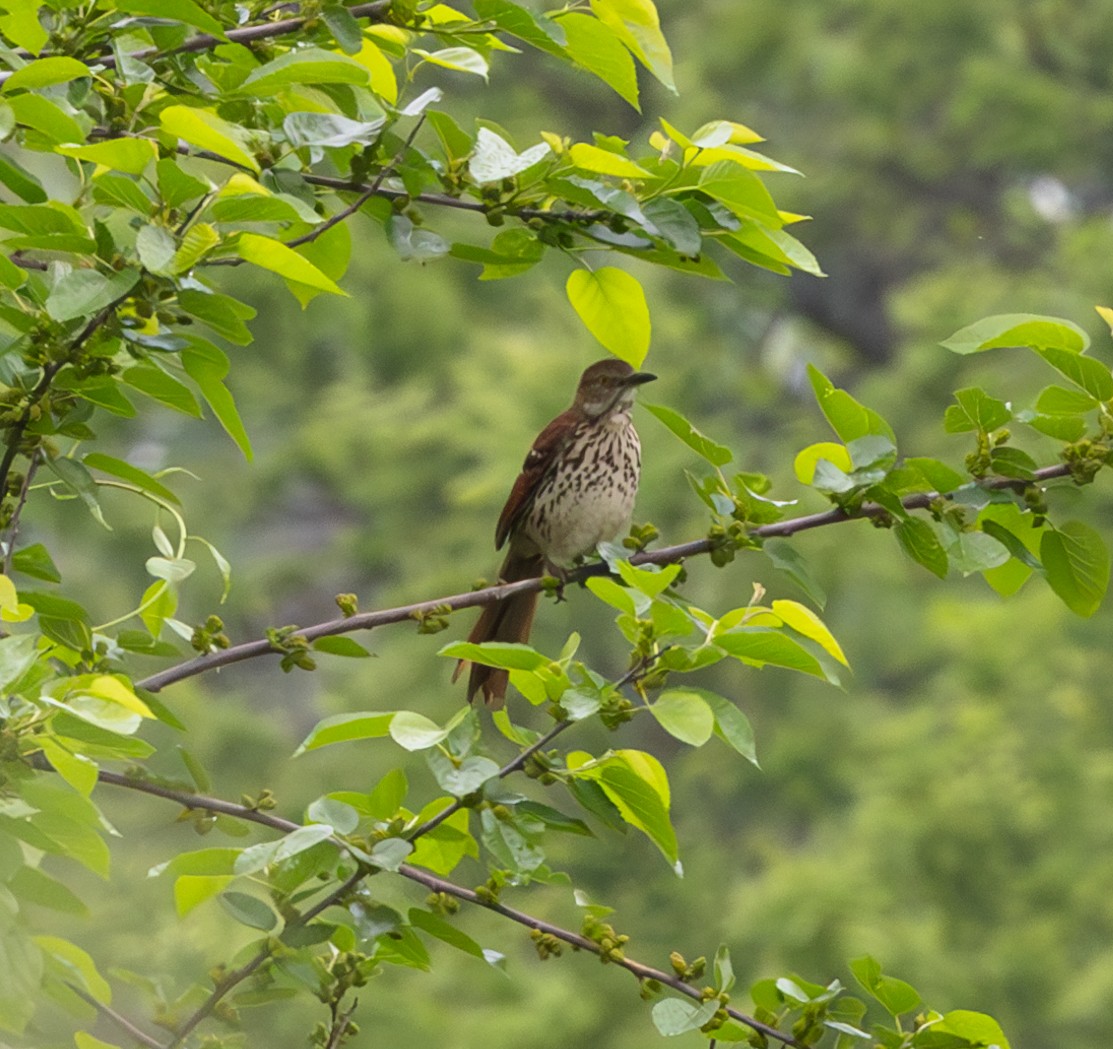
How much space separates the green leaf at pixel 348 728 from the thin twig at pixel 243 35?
0.64 metres

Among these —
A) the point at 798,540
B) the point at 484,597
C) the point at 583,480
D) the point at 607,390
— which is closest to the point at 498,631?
the point at 583,480

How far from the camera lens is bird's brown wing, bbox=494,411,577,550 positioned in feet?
13.0

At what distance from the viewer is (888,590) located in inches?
436

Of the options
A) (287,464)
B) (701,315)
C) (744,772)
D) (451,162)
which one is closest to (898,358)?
(701,315)

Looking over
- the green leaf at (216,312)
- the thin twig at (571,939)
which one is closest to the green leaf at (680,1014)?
the thin twig at (571,939)

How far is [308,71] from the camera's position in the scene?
1485 millimetres

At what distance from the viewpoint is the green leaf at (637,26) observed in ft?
5.82

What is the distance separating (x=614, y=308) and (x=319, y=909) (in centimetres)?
70

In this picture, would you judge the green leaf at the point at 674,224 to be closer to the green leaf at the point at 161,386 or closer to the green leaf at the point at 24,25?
the green leaf at the point at 161,386

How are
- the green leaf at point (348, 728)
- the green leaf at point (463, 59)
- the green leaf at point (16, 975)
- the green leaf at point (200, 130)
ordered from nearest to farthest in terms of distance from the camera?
the green leaf at point (16, 975) < the green leaf at point (200, 130) < the green leaf at point (348, 728) < the green leaf at point (463, 59)

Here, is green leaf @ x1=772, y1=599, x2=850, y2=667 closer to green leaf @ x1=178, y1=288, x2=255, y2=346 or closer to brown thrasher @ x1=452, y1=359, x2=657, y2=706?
green leaf @ x1=178, y1=288, x2=255, y2=346

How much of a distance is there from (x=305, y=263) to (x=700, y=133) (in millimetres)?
496

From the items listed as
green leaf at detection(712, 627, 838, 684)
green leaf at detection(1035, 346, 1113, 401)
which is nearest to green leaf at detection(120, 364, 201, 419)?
green leaf at detection(712, 627, 838, 684)

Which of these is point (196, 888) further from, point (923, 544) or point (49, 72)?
point (923, 544)
